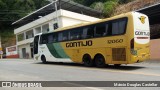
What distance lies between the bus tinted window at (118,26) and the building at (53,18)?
84.3 feet

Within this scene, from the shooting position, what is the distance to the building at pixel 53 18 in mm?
42834

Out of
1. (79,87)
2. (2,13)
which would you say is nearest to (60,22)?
(79,87)

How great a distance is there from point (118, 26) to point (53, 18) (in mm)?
28883

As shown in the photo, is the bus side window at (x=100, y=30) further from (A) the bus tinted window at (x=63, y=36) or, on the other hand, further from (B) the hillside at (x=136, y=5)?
(B) the hillside at (x=136, y=5)

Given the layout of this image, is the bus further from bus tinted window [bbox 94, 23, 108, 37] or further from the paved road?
the paved road

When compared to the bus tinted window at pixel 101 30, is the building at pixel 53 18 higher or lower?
higher

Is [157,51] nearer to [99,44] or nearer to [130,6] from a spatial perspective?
[99,44]

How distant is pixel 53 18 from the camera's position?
145ft

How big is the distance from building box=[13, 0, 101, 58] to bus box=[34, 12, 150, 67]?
20138 millimetres

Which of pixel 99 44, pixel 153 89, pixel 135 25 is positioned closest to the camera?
pixel 153 89

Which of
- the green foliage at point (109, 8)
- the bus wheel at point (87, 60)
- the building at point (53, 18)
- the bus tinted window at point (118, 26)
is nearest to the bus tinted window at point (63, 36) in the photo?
the bus wheel at point (87, 60)

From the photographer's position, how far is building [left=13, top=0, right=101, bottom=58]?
42.8 m

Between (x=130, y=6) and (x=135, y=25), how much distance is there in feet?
115

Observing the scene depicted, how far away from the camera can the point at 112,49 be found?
1691cm
